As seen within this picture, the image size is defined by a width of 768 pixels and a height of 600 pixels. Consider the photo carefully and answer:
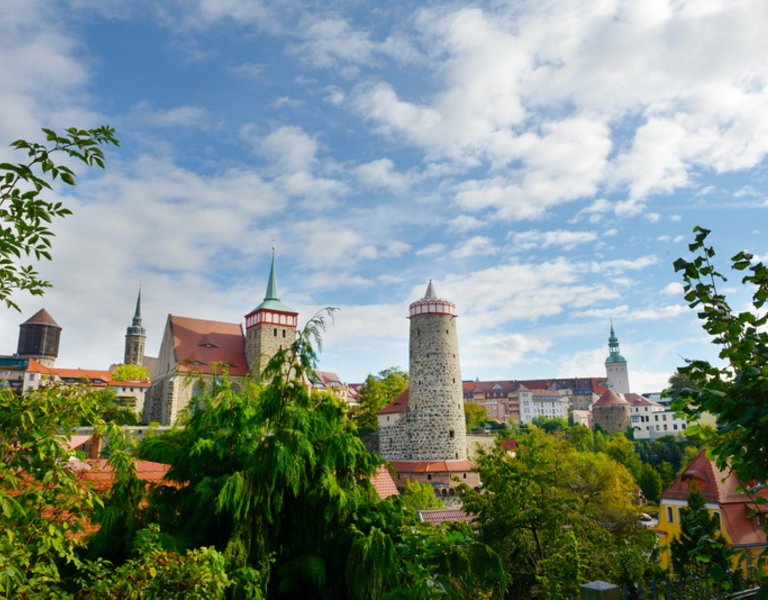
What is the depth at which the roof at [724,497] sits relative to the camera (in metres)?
17.7

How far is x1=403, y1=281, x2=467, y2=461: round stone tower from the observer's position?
3278cm

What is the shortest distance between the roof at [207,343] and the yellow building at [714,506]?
33111 millimetres

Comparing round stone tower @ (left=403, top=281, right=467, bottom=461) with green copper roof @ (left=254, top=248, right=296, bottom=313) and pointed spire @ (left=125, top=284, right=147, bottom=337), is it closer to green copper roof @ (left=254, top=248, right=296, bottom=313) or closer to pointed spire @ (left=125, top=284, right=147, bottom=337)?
green copper roof @ (left=254, top=248, right=296, bottom=313)

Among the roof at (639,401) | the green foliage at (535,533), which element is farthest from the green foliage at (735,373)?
the roof at (639,401)

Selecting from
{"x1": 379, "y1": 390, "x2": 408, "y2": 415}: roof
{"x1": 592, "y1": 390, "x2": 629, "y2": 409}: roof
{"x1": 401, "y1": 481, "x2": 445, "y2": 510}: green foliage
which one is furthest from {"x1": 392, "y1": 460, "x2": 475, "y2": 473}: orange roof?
{"x1": 592, "y1": 390, "x2": 629, "y2": 409}: roof

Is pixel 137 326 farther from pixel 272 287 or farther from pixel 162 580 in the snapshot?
pixel 162 580

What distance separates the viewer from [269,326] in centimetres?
4750

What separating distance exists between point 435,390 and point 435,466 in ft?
13.9

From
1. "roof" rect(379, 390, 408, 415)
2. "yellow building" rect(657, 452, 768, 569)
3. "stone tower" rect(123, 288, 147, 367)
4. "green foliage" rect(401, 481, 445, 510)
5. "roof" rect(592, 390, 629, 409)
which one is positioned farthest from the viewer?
"stone tower" rect(123, 288, 147, 367)

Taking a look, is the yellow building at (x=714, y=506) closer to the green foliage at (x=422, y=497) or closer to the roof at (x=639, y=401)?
the green foliage at (x=422, y=497)

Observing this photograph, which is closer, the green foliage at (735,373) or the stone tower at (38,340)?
the green foliage at (735,373)

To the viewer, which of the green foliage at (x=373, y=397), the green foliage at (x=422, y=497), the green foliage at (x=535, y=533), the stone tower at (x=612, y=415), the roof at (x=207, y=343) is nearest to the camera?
the green foliage at (x=535, y=533)

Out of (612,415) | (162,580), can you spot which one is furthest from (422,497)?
(612,415)

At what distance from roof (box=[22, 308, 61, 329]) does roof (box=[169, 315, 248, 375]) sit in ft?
162
